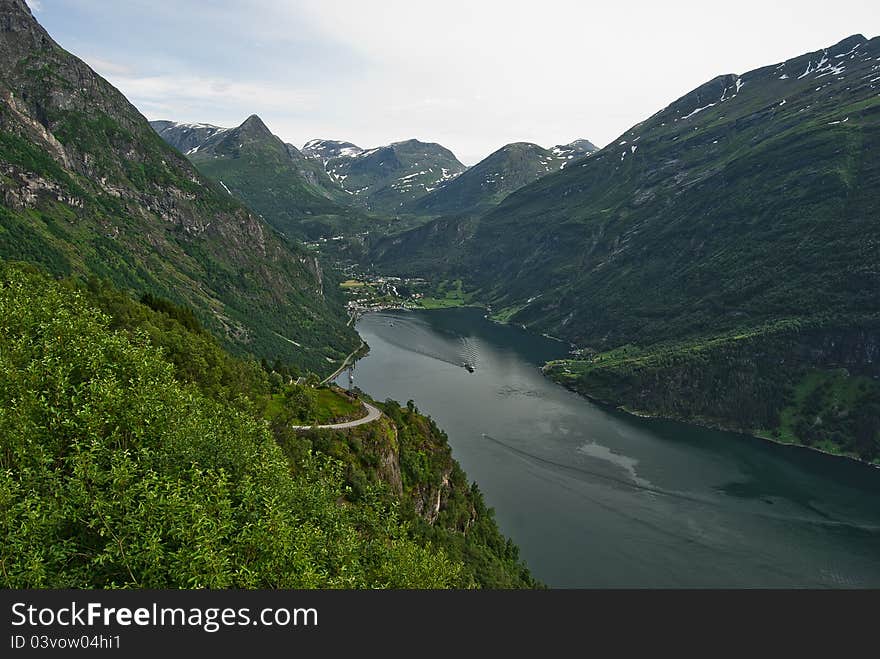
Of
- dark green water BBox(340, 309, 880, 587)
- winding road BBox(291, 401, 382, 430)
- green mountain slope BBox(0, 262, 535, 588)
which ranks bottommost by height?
dark green water BBox(340, 309, 880, 587)

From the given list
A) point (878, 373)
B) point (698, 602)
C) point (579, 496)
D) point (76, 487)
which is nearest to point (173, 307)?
point (76, 487)

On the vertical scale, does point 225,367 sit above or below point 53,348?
below

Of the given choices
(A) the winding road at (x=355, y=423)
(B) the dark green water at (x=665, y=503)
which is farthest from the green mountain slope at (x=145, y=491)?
(B) the dark green water at (x=665, y=503)

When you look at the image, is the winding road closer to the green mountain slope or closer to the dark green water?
the green mountain slope

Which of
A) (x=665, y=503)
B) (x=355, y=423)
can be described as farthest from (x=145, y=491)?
(x=665, y=503)

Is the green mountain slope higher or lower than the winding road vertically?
higher

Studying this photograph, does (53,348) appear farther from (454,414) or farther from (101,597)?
(454,414)

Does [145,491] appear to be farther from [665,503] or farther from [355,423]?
[665,503]

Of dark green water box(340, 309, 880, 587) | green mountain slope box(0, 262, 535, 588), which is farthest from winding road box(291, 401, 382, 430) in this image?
dark green water box(340, 309, 880, 587)
